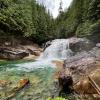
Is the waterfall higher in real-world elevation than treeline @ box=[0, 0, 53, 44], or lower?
lower

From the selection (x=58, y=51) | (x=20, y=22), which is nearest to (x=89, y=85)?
(x=58, y=51)

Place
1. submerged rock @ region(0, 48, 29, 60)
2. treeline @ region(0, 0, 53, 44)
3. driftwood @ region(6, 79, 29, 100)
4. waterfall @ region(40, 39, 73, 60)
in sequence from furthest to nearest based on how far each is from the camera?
treeline @ region(0, 0, 53, 44) → waterfall @ region(40, 39, 73, 60) → submerged rock @ region(0, 48, 29, 60) → driftwood @ region(6, 79, 29, 100)

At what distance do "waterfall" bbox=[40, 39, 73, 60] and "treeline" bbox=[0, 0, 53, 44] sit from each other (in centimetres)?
653

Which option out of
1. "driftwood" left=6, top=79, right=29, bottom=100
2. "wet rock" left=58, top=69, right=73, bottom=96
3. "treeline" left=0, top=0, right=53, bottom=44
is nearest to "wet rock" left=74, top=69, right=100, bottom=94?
"wet rock" left=58, top=69, right=73, bottom=96

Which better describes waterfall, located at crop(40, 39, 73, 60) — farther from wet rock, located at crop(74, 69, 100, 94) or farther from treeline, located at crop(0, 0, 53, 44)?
wet rock, located at crop(74, 69, 100, 94)

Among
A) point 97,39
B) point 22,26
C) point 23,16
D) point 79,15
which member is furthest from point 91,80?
point 79,15

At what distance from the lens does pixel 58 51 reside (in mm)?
32094

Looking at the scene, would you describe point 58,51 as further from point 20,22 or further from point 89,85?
point 89,85

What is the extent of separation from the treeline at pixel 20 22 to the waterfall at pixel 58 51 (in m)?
6.53

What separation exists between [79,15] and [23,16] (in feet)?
45.2

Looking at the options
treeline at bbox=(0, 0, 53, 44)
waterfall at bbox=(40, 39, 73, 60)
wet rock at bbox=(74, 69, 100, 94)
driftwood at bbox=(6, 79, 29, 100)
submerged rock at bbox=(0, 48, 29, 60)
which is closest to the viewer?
wet rock at bbox=(74, 69, 100, 94)

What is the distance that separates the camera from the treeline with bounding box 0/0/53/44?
30922mm

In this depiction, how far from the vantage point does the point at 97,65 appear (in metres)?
13.1

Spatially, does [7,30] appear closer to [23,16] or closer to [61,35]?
[23,16]
